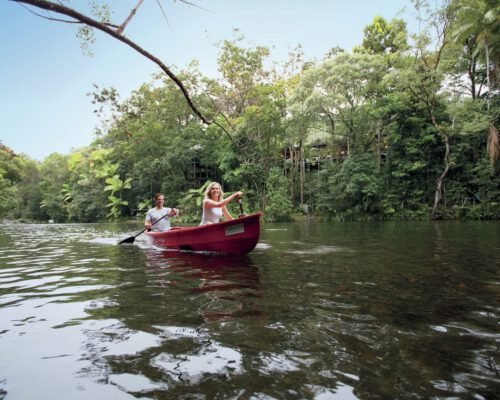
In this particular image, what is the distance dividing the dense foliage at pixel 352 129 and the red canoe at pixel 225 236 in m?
9.34

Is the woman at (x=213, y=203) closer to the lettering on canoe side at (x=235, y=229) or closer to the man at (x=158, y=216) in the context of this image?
the lettering on canoe side at (x=235, y=229)

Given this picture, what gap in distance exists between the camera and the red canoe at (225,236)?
22.8 ft

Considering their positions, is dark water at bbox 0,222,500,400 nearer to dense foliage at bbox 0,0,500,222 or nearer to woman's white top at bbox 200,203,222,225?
woman's white top at bbox 200,203,222,225

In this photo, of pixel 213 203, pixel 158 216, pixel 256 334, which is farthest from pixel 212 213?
pixel 256 334

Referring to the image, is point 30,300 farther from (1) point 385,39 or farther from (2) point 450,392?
(1) point 385,39

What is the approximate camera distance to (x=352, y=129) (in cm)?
2412

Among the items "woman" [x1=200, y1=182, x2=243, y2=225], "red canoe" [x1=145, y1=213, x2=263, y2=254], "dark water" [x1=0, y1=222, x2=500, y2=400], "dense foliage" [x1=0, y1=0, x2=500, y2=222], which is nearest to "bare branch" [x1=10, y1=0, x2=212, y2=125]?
"dark water" [x1=0, y1=222, x2=500, y2=400]

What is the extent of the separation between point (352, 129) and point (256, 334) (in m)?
23.0

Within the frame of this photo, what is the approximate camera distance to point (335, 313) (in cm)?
332

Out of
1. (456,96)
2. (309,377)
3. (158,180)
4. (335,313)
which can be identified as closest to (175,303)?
(335,313)

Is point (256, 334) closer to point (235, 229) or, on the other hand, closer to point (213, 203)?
→ point (235, 229)

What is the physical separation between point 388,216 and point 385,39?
15.4 meters

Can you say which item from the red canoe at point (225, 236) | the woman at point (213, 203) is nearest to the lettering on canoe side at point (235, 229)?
the red canoe at point (225, 236)

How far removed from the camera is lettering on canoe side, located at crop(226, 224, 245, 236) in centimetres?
703
